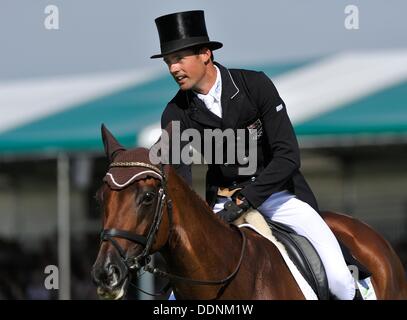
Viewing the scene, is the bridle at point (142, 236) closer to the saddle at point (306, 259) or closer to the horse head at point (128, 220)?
the horse head at point (128, 220)

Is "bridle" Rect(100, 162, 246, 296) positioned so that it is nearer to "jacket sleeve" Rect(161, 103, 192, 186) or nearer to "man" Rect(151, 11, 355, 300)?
"jacket sleeve" Rect(161, 103, 192, 186)

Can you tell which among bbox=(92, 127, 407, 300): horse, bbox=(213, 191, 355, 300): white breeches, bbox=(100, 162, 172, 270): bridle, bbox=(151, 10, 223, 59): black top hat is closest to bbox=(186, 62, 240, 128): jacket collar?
bbox=(151, 10, 223, 59): black top hat

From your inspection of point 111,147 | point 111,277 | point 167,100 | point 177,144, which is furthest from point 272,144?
point 167,100

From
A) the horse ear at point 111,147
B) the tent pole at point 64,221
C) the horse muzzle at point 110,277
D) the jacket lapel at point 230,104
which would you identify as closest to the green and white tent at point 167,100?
the tent pole at point 64,221

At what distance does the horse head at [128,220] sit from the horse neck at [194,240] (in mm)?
112

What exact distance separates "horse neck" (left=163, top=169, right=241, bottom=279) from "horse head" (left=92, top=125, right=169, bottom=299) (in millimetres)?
112

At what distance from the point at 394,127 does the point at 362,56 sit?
2952mm

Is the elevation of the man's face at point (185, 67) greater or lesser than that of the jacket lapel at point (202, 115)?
greater

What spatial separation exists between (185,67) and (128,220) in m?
1.10

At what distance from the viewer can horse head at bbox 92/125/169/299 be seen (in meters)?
4.19

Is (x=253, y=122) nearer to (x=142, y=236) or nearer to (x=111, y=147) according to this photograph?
(x=111, y=147)

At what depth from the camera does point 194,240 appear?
464cm

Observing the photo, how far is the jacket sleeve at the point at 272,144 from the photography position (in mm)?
5051
